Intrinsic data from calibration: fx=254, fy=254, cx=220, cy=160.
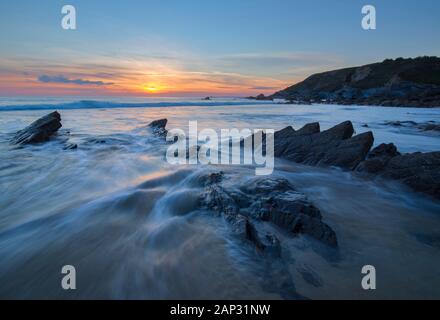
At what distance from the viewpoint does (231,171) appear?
5.54m

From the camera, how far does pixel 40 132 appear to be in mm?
9539

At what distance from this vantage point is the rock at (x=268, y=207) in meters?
2.93

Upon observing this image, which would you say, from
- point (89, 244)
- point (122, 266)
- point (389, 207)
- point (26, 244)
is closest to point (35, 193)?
point (26, 244)

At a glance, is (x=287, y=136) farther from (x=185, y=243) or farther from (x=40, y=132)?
(x=40, y=132)

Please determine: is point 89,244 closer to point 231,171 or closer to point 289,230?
point 289,230

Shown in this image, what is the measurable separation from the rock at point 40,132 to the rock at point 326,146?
8.62m

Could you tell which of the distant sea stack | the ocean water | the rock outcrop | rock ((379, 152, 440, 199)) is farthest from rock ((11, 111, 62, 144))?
the distant sea stack

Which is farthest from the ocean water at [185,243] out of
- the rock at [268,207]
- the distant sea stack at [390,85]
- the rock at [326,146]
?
the distant sea stack at [390,85]

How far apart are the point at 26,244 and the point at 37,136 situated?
7839mm

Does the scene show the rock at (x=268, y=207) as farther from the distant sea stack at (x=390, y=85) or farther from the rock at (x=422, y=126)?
the distant sea stack at (x=390, y=85)

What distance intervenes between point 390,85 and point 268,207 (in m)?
66.1

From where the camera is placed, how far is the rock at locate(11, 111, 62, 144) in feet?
30.1

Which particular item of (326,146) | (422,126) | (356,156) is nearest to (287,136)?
(326,146)

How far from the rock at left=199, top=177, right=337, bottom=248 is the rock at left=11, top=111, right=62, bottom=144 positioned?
27.2 feet
